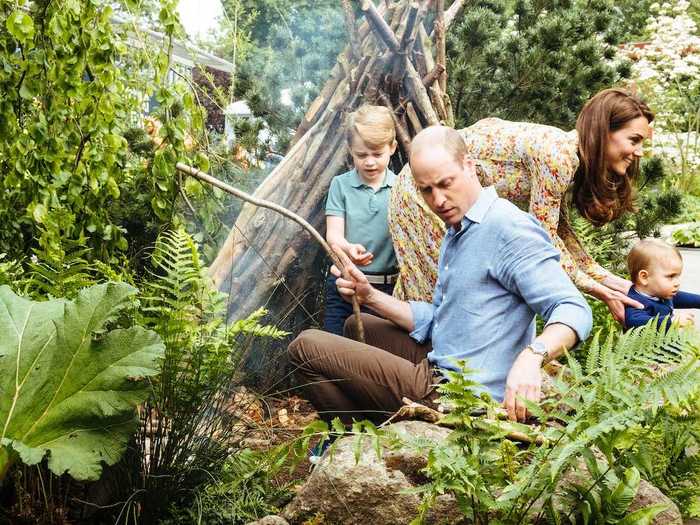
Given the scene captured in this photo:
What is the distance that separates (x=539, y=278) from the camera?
256cm

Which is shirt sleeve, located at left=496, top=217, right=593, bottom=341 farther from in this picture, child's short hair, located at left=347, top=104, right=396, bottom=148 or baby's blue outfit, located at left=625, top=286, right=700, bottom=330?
baby's blue outfit, located at left=625, top=286, right=700, bottom=330

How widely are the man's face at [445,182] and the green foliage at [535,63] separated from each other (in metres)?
3.39

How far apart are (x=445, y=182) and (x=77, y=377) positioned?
1311 millimetres

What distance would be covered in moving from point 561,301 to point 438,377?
56 cm

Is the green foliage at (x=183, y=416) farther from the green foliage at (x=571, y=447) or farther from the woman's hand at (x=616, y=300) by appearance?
the woman's hand at (x=616, y=300)

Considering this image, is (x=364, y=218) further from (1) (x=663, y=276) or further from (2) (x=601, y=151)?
(1) (x=663, y=276)

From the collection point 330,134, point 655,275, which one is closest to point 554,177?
point 655,275

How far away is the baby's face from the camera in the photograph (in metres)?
4.39

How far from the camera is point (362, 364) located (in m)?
2.90

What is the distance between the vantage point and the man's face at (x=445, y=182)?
2.71 metres

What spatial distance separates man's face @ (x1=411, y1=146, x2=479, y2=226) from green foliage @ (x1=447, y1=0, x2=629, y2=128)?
11.1 feet

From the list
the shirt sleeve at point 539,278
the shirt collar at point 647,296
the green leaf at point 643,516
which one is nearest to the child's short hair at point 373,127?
the shirt sleeve at point 539,278

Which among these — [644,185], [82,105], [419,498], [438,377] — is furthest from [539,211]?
[644,185]

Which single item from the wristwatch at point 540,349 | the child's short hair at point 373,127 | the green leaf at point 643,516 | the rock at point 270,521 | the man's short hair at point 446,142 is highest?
the man's short hair at point 446,142
